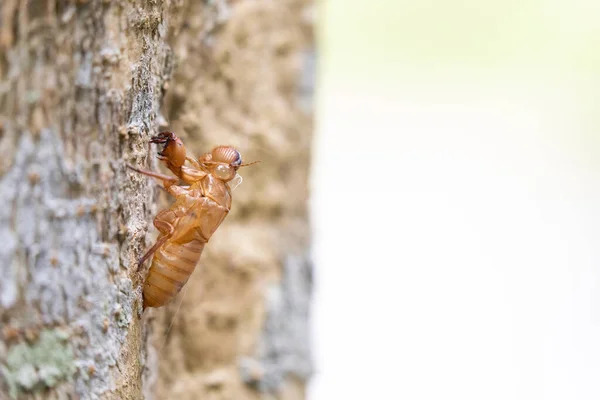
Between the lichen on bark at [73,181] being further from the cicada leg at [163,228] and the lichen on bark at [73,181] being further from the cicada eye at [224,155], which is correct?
the cicada eye at [224,155]

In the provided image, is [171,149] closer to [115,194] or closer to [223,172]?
[223,172]

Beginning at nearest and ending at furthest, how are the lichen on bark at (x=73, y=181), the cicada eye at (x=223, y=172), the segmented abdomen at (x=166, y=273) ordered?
the lichen on bark at (x=73, y=181)
the segmented abdomen at (x=166, y=273)
the cicada eye at (x=223, y=172)

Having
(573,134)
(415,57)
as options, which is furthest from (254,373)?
(573,134)

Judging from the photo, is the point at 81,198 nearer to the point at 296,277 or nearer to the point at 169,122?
the point at 169,122

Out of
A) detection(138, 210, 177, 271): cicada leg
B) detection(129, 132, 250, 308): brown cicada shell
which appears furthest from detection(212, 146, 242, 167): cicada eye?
detection(138, 210, 177, 271): cicada leg

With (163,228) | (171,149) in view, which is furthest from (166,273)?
(171,149)

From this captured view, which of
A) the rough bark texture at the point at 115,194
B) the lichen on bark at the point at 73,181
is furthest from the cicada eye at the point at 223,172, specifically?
the lichen on bark at the point at 73,181
